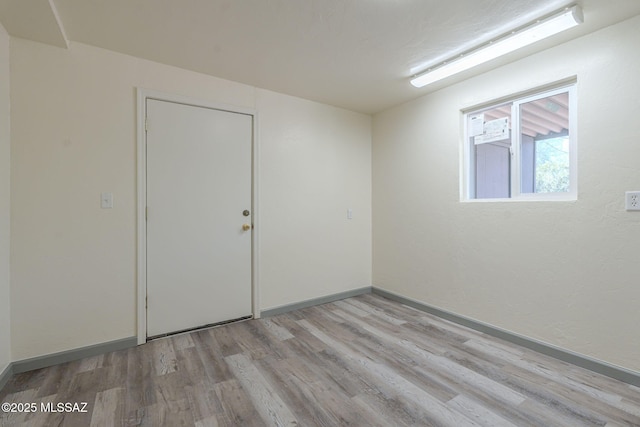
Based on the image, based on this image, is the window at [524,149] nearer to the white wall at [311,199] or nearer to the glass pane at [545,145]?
the glass pane at [545,145]

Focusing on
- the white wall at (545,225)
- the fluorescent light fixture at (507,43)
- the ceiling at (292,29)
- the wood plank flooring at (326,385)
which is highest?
the ceiling at (292,29)

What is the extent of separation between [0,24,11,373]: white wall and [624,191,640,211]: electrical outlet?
13.5 ft

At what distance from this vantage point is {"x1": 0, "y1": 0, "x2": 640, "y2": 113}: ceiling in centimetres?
178

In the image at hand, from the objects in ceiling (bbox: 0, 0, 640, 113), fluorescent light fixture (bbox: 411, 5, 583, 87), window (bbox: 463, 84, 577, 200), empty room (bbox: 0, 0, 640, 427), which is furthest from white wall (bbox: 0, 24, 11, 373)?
window (bbox: 463, 84, 577, 200)

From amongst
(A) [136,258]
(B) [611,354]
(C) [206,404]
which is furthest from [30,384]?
(B) [611,354]

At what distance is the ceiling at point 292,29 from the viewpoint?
1.78 metres

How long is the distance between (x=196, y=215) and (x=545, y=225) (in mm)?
2969

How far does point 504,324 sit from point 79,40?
13.6 ft

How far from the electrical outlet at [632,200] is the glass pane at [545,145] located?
0.35 metres

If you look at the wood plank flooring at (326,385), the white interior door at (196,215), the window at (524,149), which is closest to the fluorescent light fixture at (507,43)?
the window at (524,149)

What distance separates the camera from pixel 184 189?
262cm

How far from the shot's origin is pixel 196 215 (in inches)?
106

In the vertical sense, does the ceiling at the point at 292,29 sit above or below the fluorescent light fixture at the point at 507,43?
above

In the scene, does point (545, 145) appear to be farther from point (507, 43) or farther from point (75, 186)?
point (75, 186)
